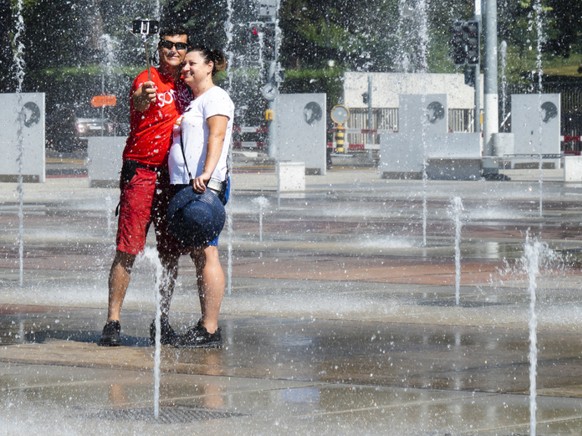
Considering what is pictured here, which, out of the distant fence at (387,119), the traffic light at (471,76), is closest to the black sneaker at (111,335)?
the traffic light at (471,76)

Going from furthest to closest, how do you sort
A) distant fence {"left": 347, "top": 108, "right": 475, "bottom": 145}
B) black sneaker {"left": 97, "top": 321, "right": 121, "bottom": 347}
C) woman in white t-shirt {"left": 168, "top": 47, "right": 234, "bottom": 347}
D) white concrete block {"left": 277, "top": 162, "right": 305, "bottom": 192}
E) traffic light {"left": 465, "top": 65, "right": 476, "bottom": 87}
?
1. distant fence {"left": 347, "top": 108, "right": 475, "bottom": 145}
2. traffic light {"left": 465, "top": 65, "right": 476, "bottom": 87}
3. white concrete block {"left": 277, "top": 162, "right": 305, "bottom": 192}
4. black sneaker {"left": 97, "top": 321, "right": 121, "bottom": 347}
5. woman in white t-shirt {"left": 168, "top": 47, "right": 234, "bottom": 347}

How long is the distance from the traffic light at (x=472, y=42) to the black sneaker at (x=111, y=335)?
25540 mm

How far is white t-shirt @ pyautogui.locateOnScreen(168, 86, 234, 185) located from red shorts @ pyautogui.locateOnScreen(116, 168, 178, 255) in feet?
0.58

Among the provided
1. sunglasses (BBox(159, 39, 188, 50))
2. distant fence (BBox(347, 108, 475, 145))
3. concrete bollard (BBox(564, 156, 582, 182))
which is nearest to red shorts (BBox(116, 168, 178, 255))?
sunglasses (BBox(159, 39, 188, 50))

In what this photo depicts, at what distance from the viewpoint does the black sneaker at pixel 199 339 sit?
8.71 m

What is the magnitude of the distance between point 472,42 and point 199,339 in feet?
84.8

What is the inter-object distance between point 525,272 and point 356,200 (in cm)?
1120

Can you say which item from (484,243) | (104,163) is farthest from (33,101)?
(484,243)

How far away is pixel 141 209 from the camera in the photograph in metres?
8.86

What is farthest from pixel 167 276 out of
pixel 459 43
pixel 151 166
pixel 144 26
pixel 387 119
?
pixel 387 119

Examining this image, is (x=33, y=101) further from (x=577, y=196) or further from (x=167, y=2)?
(x=167, y=2)

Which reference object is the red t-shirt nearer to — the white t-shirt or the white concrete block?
the white t-shirt

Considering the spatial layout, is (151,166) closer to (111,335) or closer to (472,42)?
(111,335)

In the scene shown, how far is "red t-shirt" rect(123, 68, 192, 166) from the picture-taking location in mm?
8844
